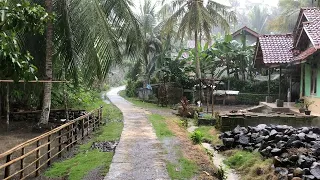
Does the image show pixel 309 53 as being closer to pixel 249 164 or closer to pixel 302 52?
pixel 302 52

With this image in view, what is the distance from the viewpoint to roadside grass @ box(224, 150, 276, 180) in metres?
7.65

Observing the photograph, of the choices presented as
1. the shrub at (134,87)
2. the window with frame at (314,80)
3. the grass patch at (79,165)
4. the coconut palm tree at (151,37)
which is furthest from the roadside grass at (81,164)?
the shrub at (134,87)

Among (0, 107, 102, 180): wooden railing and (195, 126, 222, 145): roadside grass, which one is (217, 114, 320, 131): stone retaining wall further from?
(0, 107, 102, 180): wooden railing

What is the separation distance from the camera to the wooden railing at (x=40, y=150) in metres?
5.85

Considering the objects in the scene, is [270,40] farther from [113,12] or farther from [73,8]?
[73,8]

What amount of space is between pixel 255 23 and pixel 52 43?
144 feet

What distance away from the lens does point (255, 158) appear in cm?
867

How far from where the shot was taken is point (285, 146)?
Result: 8.62 meters

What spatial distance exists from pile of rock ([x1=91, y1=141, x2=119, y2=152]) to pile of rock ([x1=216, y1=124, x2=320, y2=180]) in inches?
131

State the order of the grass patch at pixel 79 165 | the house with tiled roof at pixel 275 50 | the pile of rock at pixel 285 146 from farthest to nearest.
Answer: the house with tiled roof at pixel 275 50 < the pile of rock at pixel 285 146 < the grass patch at pixel 79 165

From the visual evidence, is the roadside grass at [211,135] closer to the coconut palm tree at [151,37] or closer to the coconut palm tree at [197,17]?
the coconut palm tree at [197,17]

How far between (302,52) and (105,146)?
35.4 ft

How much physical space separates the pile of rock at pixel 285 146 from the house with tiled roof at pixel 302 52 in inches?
162

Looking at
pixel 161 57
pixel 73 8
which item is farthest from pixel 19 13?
pixel 161 57
